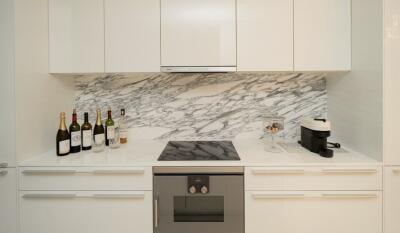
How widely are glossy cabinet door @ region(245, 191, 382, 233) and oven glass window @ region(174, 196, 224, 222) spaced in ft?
0.59

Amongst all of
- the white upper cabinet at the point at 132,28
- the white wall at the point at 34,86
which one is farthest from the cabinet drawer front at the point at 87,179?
the white upper cabinet at the point at 132,28

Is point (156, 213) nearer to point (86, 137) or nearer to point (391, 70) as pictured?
point (86, 137)

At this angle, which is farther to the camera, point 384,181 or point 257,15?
point 257,15

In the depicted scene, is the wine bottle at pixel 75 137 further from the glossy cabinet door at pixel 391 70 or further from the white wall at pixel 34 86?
the glossy cabinet door at pixel 391 70

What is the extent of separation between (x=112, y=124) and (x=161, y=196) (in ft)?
2.57

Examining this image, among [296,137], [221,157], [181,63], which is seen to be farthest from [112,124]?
[296,137]

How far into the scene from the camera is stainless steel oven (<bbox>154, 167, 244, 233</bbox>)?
1449 millimetres

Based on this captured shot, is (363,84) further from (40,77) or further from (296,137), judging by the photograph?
(40,77)

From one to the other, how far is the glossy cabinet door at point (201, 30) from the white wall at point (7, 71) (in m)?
0.92

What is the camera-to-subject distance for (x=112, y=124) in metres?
1.91

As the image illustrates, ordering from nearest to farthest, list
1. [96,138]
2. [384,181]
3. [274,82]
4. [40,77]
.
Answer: [384,181] < [40,77] < [96,138] < [274,82]

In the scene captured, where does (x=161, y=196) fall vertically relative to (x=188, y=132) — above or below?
below

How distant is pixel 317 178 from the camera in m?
1.44

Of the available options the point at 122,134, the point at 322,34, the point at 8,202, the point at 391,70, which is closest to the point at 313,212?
the point at 391,70
